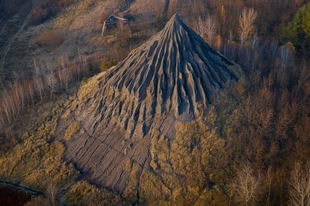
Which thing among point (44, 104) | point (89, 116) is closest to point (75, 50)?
point (44, 104)

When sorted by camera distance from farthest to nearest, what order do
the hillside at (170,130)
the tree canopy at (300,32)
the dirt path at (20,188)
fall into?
1. the tree canopy at (300,32)
2. the dirt path at (20,188)
3. the hillside at (170,130)

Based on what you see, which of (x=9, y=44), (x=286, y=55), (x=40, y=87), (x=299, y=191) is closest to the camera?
(x=299, y=191)

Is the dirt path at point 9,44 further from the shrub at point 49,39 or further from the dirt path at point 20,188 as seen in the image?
the dirt path at point 20,188

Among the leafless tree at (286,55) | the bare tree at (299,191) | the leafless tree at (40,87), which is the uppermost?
the leafless tree at (286,55)

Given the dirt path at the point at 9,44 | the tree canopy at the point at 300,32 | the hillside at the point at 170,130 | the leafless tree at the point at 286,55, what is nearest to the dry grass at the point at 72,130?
the hillside at the point at 170,130

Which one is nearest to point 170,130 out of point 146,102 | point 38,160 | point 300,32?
point 146,102

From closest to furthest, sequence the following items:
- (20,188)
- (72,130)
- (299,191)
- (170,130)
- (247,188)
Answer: (299,191), (247,188), (20,188), (170,130), (72,130)

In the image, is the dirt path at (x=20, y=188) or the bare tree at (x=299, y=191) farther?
the dirt path at (x=20, y=188)

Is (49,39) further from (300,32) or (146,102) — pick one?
(300,32)

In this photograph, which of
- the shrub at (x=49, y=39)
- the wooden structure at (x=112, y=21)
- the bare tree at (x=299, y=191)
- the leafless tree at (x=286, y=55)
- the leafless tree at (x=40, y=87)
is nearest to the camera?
the bare tree at (x=299, y=191)
